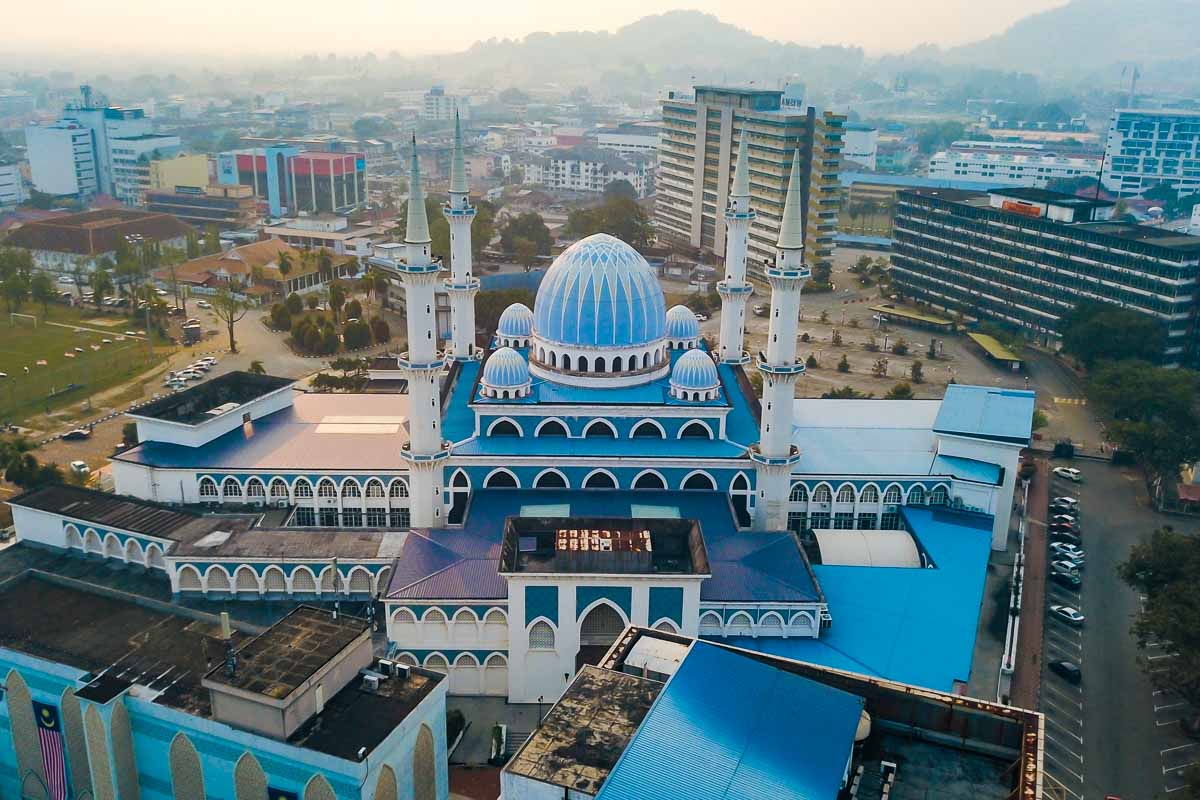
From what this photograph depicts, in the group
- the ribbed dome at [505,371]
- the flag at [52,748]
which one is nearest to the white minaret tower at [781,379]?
the ribbed dome at [505,371]

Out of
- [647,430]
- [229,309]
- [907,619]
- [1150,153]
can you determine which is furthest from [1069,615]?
[1150,153]

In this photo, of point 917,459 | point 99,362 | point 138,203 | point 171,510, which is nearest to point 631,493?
point 917,459

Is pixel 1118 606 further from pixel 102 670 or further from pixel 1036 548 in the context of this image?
pixel 102 670

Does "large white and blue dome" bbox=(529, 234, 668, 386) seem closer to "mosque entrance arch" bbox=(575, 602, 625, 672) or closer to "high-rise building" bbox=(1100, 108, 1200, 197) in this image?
"mosque entrance arch" bbox=(575, 602, 625, 672)

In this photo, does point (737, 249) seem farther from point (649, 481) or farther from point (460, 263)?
point (649, 481)

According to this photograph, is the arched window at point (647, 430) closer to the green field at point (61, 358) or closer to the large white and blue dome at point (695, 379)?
the large white and blue dome at point (695, 379)
